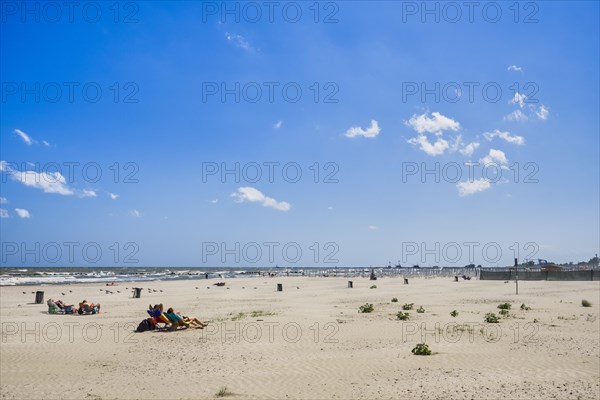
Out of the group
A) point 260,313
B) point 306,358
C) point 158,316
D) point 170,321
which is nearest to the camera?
point 306,358

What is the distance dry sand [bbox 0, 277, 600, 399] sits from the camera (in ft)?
34.3

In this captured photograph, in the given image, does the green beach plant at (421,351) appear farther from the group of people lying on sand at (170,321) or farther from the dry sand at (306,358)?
the group of people lying on sand at (170,321)

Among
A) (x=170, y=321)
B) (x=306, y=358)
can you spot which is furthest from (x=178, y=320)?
(x=306, y=358)

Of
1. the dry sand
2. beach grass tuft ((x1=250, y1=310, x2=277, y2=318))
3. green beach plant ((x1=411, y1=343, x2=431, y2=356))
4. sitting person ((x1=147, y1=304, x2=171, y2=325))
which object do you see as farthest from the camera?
beach grass tuft ((x1=250, y1=310, x2=277, y2=318))

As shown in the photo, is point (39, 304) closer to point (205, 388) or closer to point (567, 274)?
point (205, 388)

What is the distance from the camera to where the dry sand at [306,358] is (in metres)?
10.5

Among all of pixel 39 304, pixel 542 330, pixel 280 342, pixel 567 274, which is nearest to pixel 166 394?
pixel 280 342

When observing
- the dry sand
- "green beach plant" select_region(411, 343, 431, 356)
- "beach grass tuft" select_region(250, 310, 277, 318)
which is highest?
"green beach plant" select_region(411, 343, 431, 356)

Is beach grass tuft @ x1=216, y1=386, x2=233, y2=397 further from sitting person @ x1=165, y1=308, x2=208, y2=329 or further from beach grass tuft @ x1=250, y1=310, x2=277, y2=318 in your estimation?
beach grass tuft @ x1=250, y1=310, x2=277, y2=318

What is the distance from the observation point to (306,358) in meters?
13.4

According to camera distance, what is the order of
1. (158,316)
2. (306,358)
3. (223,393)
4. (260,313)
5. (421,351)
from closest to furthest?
(223,393)
(306,358)
(421,351)
(158,316)
(260,313)

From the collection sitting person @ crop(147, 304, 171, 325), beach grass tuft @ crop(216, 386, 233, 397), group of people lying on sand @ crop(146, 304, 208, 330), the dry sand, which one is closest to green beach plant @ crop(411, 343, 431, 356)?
the dry sand

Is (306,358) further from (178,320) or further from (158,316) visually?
(158,316)

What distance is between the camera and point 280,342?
15.9 m
